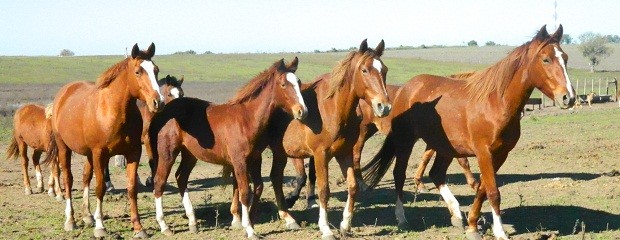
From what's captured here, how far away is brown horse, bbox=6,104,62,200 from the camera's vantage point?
45.3ft

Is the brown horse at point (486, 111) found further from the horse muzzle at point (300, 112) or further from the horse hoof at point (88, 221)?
the horse hoof at point (88, 221)

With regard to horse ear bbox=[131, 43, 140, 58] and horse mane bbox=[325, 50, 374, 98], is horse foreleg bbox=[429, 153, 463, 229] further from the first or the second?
horse ear bbox=[131, 43, 140, 58]

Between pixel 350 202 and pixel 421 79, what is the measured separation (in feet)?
7.63

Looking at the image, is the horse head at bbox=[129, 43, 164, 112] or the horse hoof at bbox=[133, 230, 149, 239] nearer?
the horse head at bbox=[129, 43, 164, 112]

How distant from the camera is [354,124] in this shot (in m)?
9.39

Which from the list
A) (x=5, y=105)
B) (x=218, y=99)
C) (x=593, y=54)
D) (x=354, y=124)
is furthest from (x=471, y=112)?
(x=593, y=54)

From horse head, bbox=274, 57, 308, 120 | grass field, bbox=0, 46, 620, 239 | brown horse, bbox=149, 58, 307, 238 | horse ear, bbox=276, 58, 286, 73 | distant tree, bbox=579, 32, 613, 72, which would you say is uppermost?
horse ear, bbox=276, 58, 286, 73

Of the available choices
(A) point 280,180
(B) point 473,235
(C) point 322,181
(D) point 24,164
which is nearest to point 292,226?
(A) point 280,180

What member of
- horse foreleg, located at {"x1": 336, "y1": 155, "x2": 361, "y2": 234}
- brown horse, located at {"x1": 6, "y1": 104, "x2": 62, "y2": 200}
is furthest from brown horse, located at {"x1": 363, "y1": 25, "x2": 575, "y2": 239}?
brown horse, located at {"x1": 6, "y1": 104, "x2": 62, "y2": 200}

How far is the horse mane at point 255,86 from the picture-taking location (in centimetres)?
960

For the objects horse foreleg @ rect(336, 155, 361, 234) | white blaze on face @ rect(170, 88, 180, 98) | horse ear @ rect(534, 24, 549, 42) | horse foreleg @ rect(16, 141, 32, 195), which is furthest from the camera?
horse foreleg @ rect(16, 141, 32, 195)

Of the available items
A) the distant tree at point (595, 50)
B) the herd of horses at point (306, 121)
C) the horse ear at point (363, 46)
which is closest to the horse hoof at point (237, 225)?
the herd of horses at point (306, 121)

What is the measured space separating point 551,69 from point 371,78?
1.89 meters

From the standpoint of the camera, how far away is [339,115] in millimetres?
9180
